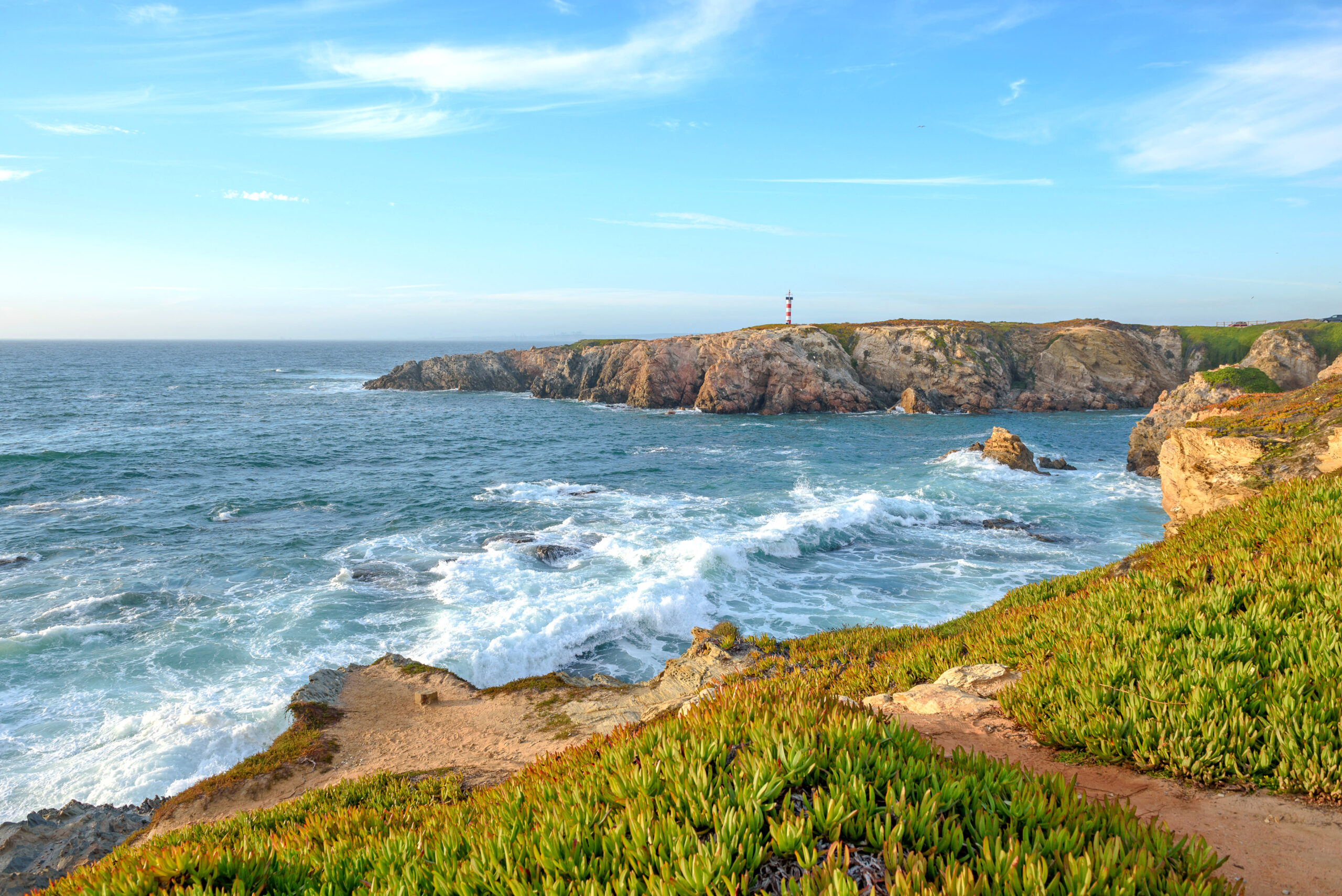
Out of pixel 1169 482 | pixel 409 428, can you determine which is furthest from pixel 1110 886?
pixel 409 428

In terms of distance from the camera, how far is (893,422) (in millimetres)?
65250

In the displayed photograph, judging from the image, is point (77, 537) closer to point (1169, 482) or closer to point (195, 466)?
point (195, 466)

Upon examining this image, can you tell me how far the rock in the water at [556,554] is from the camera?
26.0 m

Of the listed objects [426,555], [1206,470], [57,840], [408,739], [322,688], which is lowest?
[408,739]

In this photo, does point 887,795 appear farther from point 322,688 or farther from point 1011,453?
point 1011,453

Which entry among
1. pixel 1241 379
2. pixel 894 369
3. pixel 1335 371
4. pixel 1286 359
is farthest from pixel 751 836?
pixel 1286 359

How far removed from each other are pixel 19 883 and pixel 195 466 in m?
40.3

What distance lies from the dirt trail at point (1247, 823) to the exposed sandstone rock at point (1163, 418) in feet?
150

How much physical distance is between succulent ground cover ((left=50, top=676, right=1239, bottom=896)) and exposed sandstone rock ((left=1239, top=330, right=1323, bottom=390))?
300 feet

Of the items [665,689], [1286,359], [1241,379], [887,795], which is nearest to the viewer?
[887,795]

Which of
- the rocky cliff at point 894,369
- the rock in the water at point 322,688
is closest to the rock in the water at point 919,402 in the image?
the rocky cliff at point 894,369

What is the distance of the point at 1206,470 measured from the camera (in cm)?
2095

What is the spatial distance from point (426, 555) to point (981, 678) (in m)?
23.9

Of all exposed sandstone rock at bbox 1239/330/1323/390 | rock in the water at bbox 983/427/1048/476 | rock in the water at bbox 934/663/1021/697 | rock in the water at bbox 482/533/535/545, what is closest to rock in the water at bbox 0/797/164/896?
rock in the water at bbox 934/663/1021/697
